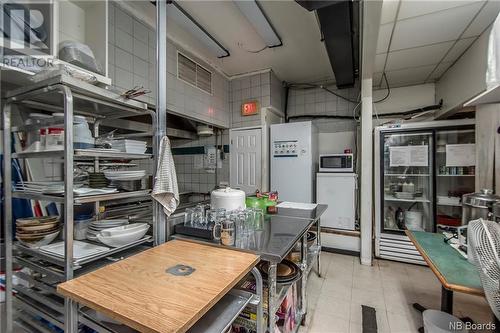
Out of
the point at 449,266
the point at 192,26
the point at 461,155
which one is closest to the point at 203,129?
the point at 192,26

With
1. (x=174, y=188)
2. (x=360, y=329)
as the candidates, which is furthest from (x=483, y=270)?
(x=174, y=188)

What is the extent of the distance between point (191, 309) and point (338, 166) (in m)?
2.76

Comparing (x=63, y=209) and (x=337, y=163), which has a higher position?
(x=337, y=163)

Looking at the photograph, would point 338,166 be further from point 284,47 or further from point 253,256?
point 253,256

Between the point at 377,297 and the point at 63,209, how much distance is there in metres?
2.46

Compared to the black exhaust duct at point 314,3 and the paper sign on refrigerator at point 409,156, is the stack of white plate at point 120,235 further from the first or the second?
the paper sign on refrigerator at point 409,156

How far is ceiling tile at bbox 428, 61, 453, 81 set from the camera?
250cm

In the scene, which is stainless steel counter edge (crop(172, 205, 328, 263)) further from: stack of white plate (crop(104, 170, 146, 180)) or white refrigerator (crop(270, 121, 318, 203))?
white refrigerator (crop(270, 121, 318, 203))

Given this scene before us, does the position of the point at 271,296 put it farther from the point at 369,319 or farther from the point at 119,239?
the point at 369,319

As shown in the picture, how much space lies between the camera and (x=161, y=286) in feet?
2.67

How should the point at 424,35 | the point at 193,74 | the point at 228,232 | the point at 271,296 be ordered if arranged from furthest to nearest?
the point at 193,74
the point at 424,35
the point at 228,232
the point at 271,296

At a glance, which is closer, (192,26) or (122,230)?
(122,230)

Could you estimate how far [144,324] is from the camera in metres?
0.63

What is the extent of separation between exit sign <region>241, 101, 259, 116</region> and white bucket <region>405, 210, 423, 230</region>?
2.42 m
